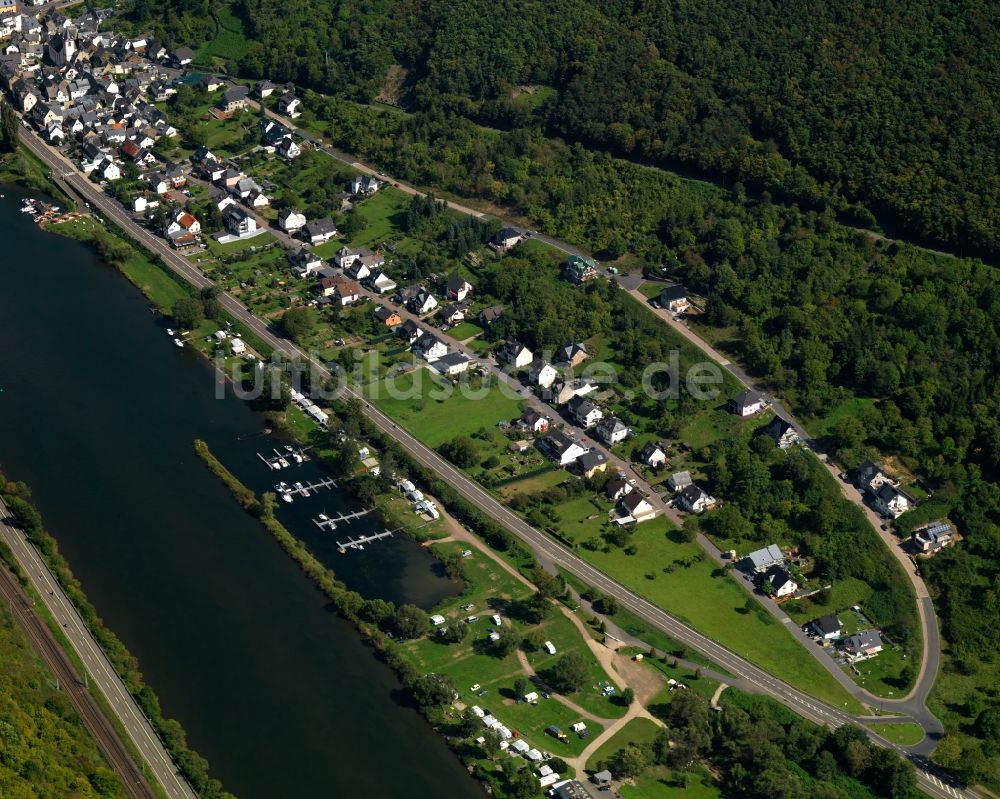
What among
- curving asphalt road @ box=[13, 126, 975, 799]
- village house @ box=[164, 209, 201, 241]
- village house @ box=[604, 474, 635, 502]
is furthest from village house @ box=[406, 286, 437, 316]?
village house @ box=[604, 474, 635, 502]

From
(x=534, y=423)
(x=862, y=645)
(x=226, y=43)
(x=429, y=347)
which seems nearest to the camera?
(x=862, y=645)

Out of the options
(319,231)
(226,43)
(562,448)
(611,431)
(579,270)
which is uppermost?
(226,43)

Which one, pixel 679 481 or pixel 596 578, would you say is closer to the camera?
pixel 596 578

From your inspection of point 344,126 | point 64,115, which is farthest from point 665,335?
point 64,115

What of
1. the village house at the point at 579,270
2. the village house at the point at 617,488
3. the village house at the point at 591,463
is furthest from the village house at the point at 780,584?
the village house at the point at 579,270

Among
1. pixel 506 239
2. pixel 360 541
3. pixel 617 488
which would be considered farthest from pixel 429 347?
pixel 360 541

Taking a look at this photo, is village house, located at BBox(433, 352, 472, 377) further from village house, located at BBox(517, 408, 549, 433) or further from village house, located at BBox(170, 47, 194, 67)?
village house, located at BBox(170, 47, 194, 67)

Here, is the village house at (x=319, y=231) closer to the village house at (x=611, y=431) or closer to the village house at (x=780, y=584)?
the village house at (x=611, y=431)

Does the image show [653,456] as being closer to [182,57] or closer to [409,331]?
[409,331]
